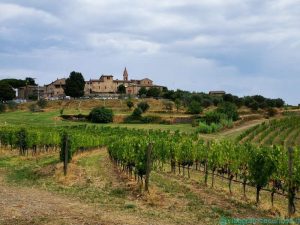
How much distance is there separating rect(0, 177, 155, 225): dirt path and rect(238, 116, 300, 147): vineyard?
3589 cm

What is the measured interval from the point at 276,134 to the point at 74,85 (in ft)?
255

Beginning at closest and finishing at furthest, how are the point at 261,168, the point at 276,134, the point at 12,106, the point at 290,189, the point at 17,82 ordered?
the point at 290,189
the point at 261,168
the point at 276,134
the point at 12,106
the point at 17,82

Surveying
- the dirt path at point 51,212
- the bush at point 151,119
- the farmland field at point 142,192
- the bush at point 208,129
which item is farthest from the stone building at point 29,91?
the dirt path at point 51,212

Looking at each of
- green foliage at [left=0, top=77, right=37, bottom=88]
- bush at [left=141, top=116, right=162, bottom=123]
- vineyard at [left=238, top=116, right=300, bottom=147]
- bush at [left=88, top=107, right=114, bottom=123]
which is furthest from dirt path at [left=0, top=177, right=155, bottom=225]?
green foliage at [left=0, top=77, right=37, bottom=88]

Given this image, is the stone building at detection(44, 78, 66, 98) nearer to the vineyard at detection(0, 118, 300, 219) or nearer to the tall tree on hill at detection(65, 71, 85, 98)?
the tall tree on hill at detection(65, 71, 85, 98)

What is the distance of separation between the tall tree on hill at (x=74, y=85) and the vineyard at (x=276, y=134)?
69593 millimetres

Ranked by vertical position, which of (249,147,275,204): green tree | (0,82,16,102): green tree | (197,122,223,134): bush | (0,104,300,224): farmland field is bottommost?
(197,122,223,134): bush

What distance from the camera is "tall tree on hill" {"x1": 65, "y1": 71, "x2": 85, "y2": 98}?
12238 cm

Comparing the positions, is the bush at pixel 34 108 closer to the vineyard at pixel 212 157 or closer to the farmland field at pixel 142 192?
the vineyard at pixel 212 157

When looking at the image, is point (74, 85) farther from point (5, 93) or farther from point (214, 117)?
point (214, 117)

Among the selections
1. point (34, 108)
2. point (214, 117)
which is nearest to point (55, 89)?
point (34, 108)

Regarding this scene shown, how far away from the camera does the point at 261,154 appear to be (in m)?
16.1

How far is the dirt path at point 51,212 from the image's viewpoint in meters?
11.9

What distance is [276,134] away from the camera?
56938mm
